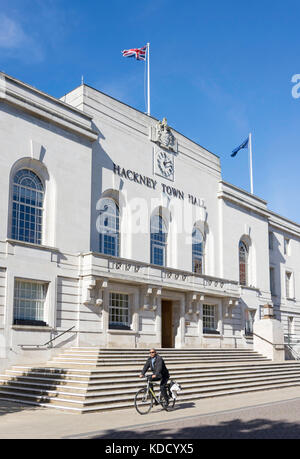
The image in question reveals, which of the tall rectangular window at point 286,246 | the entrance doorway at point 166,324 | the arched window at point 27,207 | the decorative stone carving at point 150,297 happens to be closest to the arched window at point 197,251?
the entrance doorway at point 166,324

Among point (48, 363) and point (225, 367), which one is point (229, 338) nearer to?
point (225, 367)

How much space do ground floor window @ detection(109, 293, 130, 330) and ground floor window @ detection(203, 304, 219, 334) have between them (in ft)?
22.7

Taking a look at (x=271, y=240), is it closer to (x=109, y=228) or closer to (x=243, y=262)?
(x=243, y=262)

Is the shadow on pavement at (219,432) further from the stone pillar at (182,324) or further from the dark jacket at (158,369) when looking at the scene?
the stone pillar at (182,324)

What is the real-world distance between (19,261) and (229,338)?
667 inches

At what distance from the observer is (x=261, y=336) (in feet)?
110

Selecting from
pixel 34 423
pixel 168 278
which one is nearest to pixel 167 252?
pixel 168 278

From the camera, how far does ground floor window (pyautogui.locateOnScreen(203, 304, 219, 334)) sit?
33.8 metres

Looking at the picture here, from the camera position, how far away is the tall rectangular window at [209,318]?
3375 centimetres

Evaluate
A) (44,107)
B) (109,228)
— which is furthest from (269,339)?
(44,107)

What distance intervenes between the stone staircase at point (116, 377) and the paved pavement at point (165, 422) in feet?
2.68

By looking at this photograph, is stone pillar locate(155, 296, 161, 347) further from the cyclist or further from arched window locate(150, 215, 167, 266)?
the cyclist

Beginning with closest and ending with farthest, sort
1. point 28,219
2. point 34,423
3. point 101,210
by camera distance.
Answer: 1. point 34,423
2. point 28,219
3. point 101,210

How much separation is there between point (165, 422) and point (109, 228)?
16019mm
